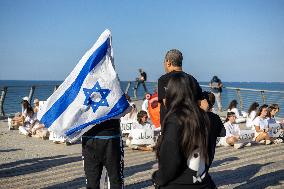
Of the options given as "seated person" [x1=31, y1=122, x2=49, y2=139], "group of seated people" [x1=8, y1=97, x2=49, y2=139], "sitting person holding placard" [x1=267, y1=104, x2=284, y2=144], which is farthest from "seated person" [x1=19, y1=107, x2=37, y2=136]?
"sitting person holding placard" [x1=267, y1=104, x2=284, y2=144]

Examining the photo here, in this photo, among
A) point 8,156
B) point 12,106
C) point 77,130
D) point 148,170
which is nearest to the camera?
point 77,130

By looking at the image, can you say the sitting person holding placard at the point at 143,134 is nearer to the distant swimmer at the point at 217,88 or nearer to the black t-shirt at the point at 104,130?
the black t-shirt at the point at 104,130

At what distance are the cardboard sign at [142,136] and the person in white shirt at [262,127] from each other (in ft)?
10.9

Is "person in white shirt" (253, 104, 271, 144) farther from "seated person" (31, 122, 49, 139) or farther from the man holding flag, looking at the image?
the man holding flag

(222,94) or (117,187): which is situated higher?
(222,94)

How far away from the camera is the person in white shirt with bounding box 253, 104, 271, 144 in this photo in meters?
11.9

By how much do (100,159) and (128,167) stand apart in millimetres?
4292

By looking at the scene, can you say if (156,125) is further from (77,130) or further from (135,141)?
(77,130)

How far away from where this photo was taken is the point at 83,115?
14.9 ft

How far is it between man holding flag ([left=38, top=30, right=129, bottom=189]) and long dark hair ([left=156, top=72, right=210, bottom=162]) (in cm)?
161

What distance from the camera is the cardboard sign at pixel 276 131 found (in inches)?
482

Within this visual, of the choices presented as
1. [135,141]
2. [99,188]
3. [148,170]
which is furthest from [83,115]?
[135,141]

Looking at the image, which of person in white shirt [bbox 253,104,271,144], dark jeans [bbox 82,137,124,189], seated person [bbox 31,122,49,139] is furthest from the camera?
seated person [bbox 31,122,49,139]

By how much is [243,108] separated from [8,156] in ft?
45.2
